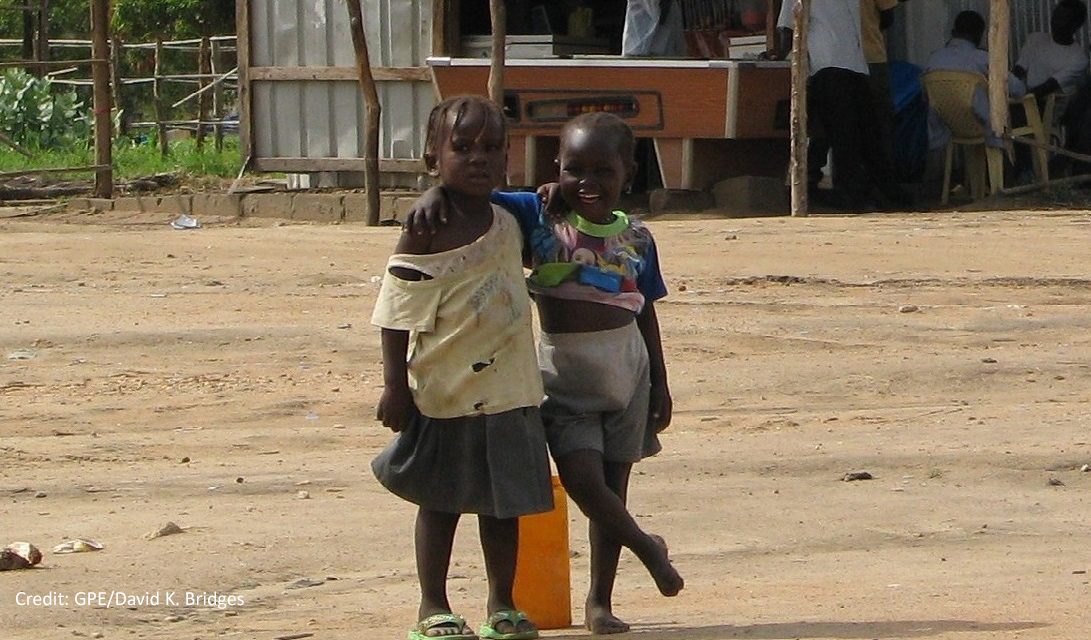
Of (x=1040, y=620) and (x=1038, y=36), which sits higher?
(x=1038, y=36)

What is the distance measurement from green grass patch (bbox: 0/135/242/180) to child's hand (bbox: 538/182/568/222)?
46.4 ft

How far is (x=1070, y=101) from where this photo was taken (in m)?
14.0

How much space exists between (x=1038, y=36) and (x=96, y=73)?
7.69 meters

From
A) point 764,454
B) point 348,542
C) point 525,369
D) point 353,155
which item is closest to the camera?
point 525,369

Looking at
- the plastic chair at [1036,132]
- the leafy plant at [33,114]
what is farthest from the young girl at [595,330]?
the leafy plant at [33,114]

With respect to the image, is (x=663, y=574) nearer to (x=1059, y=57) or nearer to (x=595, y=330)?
(x=595, y=330)

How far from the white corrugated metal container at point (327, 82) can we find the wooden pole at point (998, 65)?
4401 millimetres

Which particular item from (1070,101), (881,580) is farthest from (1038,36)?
(881,580)

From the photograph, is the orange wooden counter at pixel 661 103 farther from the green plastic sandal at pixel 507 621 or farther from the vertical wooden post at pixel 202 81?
the green plastic sandal at pixel 507 621

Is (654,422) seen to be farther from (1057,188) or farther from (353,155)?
(353,155)

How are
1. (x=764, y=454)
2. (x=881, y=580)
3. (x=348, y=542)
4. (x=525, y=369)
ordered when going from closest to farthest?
(x=525, y=369), (x=881, y=580), (x=348, y=542), (x=764, y=454)

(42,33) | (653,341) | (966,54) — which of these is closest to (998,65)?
(966,54)

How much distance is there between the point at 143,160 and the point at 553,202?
55.4 ft

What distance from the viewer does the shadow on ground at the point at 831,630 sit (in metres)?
4.06
